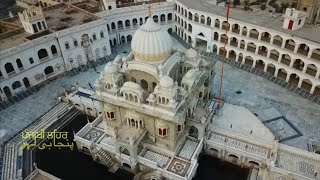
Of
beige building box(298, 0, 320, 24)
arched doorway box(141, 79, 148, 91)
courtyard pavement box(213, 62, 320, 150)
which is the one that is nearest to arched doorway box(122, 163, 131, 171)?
arched doorway box(141, 79, 148, 91)

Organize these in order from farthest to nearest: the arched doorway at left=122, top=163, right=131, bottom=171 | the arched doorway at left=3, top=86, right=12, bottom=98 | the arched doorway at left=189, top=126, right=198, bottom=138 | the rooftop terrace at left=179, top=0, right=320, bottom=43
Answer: the arched doorway at left=3, top=86, right=12, bottom=98 → the rooftop terrace at left=179, top=0, right=320, bottom=43 → the arched doorway at left=189, top=126, right=198, bottom=138 → the arched doorway at left=122, top=163, right=131, bottom=171

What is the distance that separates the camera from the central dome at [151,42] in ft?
111

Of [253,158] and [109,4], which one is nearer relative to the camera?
[253,158]

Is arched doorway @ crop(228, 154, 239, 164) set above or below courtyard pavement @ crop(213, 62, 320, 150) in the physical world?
below

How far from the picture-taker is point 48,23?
184 feet

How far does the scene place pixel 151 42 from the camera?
33.9m

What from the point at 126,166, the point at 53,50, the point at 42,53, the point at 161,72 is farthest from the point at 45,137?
the point at 161,72

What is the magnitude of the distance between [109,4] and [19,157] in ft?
117

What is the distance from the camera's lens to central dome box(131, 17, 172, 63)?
111 ft

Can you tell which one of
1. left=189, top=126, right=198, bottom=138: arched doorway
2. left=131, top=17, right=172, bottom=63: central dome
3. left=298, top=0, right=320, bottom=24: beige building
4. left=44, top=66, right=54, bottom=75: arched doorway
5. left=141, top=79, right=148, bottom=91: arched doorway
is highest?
left=131, top=17, right=172, bottom=63: central dome

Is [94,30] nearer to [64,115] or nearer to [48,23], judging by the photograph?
[48,23]

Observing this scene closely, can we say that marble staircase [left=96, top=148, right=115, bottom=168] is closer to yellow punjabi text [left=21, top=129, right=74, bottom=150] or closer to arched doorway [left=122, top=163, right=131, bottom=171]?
arched doorway [left=122, top=163, right=131, bottom=171]

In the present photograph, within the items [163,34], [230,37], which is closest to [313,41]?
[230,37]

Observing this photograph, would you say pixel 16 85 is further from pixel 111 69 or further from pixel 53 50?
pixel 111 69
